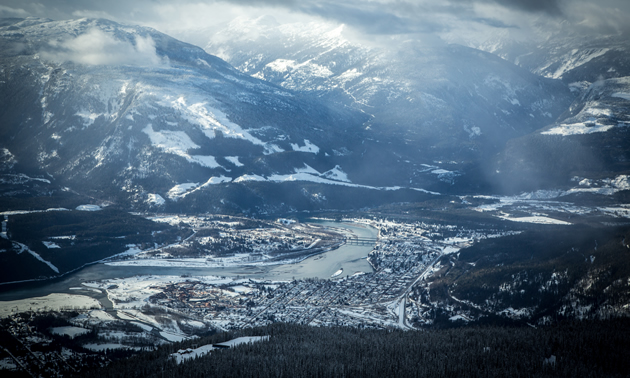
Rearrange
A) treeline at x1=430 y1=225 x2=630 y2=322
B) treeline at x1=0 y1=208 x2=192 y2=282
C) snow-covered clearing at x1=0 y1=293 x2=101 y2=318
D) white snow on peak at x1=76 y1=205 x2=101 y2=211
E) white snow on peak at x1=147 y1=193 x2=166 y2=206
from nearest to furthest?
treeline at x1=430 y1=225 x2=630 y2=322, snow-covered clearing at x1=0 y1=293 x2=101 y2=318, treeline at x1=0 y1=208 x2=192 y2=282, white snow on peak at x1=76 y1=205 x2=101 y2=211, white snow on peak at x1=147 y1=193 x2=166 y2=206

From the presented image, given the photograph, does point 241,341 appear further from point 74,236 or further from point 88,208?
point 88,208

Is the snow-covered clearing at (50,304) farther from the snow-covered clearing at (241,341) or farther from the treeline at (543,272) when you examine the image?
the treeline at (543,272)

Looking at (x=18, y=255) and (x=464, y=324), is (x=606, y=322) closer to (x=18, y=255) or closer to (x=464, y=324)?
(x=464, y=324)

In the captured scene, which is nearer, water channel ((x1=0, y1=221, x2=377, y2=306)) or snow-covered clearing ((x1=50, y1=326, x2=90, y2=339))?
snow-covered clearing ((x1=50, y1=326, x2=90, y2=339))

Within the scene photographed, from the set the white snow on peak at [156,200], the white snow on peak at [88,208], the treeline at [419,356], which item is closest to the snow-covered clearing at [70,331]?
the treeline at [419,356]

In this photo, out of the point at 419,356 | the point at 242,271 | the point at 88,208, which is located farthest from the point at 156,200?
the point at 419,356

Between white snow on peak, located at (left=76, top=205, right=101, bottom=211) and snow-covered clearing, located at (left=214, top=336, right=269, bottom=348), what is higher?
white snow on peak, located at (left=76, top=205, right=101, bottom=211)

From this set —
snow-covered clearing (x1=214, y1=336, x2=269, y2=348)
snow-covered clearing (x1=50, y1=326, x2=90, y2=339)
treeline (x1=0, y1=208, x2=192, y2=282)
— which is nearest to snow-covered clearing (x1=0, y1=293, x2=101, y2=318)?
snow-covered clearing (x1=50, y1=326, x2=90, y2=339)

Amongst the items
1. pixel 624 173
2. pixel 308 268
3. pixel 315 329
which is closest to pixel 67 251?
pixel 308 268

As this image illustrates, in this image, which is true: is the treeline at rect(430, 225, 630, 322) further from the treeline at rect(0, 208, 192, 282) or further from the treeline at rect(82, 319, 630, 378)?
the treeline at rect(0, 208, 192, 282)
